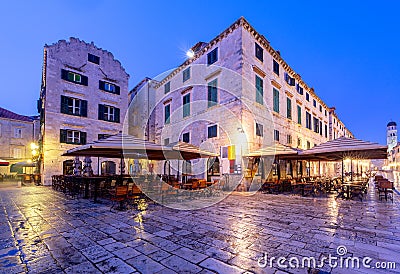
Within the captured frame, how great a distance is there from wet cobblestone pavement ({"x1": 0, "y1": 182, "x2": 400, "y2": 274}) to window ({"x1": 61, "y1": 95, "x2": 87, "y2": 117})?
43.9 feet

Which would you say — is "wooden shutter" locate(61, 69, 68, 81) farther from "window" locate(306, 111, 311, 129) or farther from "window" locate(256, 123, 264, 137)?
"window" locate(306, 111, 311, 129)

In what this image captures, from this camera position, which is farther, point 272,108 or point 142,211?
point 272,108

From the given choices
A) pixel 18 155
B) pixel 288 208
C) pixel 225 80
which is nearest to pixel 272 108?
pixel 225 80

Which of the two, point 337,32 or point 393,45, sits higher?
point 337,32

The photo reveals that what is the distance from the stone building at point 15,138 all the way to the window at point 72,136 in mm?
11871

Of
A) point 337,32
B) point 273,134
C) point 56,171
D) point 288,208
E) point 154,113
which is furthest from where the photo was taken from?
point 337,32

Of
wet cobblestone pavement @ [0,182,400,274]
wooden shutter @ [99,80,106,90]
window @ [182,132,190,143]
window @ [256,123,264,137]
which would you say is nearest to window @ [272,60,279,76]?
window @ [256,123,264,137]

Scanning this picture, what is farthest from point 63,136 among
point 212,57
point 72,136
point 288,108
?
point 288,108

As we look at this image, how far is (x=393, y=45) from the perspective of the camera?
123 meters

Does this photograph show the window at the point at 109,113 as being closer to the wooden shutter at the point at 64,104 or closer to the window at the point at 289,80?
the wooden shutter at the point at 64,104

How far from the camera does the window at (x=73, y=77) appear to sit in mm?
17969

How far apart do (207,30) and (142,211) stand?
156 m

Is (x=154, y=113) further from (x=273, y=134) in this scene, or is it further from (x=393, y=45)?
(x=393, y=45)

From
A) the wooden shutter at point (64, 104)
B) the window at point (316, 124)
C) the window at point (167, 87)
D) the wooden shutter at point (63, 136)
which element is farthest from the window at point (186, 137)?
the window at point (316, 124)
